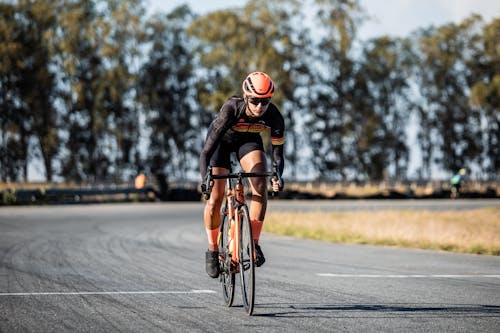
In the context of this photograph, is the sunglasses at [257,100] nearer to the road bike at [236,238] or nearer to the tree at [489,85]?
the road bike at [236,238]

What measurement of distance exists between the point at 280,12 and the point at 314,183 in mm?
12400

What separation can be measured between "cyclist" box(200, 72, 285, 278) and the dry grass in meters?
7.31

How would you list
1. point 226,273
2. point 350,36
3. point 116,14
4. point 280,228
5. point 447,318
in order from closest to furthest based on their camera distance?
point 447,318
point 226,273
point 280,228
point 116,14
point 350,36

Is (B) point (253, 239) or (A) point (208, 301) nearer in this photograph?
(B) point (253, 239)

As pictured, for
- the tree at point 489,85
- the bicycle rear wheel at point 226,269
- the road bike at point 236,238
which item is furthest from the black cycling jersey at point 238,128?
the tree at point 489,85

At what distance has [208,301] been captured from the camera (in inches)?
287

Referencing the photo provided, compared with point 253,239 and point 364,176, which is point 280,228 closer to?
point 253,239

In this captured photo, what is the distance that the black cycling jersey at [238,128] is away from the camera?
276 inches

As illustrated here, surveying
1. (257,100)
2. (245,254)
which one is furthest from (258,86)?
(245,254)

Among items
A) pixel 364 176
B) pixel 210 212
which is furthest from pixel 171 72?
pixel 210 212

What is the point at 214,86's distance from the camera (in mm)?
57125

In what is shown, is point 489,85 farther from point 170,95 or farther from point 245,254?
point 245,254

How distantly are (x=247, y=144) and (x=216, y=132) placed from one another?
0.49 meters

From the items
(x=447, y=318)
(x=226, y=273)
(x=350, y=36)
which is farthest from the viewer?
(x=350, y=36)
